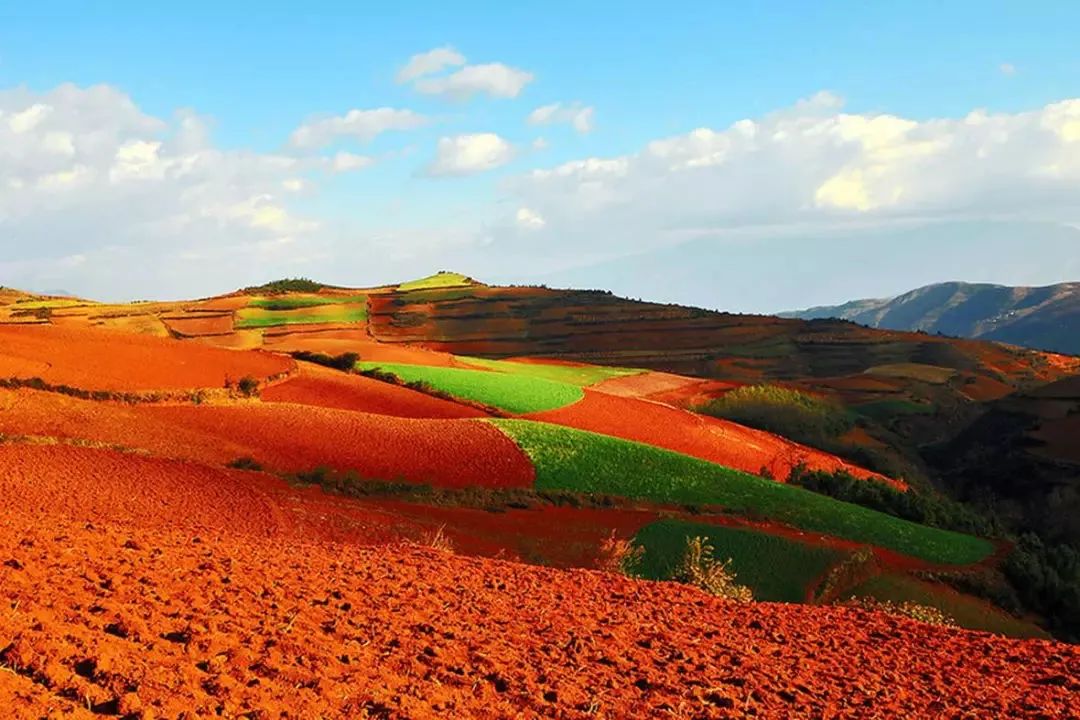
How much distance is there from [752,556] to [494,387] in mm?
28092

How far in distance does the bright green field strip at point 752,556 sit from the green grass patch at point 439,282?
118m

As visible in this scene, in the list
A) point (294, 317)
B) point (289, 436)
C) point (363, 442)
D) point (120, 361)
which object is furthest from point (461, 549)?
point (294, 317)

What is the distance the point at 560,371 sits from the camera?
7556 cm

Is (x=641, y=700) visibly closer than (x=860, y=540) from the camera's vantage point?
Yes

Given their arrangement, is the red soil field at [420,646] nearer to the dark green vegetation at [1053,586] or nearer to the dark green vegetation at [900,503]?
the dark green vegetation at [1053,586]

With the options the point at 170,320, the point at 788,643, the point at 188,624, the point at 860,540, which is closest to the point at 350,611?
the point at 188,624

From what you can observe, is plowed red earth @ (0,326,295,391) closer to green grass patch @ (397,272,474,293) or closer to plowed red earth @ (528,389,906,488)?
plowed red earth @ (528,389,906,488)

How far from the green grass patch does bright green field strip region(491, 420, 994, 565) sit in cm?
10841

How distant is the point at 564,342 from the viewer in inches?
4205

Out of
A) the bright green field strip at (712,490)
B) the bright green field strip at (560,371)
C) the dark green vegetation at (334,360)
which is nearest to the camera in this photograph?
the bright green field strip at (712,490)

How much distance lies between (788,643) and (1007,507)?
133 feet

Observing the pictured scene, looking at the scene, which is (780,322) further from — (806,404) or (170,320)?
(170,320)

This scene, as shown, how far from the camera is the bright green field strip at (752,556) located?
78.6ft

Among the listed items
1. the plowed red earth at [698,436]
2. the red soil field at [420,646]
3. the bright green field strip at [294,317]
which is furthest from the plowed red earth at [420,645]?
the bright green field strip at [294,317]
